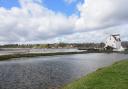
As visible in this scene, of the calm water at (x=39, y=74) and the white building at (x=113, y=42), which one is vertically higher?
the white building at (x=113, y=42)

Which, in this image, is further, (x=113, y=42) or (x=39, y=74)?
(x=113, y=42)

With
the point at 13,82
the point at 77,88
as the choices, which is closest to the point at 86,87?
the point at 77,88

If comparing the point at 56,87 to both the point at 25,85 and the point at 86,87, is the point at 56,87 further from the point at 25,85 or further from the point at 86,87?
the point at 86,87

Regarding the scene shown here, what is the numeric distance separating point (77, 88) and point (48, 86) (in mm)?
9424

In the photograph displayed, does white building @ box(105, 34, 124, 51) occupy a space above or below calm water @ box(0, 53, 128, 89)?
above

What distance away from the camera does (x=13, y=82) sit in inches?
1423

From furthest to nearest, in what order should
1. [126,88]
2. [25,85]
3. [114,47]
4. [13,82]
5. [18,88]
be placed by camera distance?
[114,47] < [13,82] < [25,85] < [18,88] < [126,88]

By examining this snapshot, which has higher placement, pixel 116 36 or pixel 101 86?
pixel 116 36

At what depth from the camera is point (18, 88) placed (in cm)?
3153

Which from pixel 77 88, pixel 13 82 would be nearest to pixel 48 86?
pixel 13 82

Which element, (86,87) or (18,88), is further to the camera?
(18,88)

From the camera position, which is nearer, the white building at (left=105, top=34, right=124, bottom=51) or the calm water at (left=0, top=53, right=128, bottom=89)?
the calm water at (left=0, top=53, right=128, bottom=89)

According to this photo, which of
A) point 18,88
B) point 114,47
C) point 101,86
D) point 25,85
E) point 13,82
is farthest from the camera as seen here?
point 114,47

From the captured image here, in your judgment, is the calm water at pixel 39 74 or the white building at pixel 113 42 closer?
the calm water at pixel 39 74
